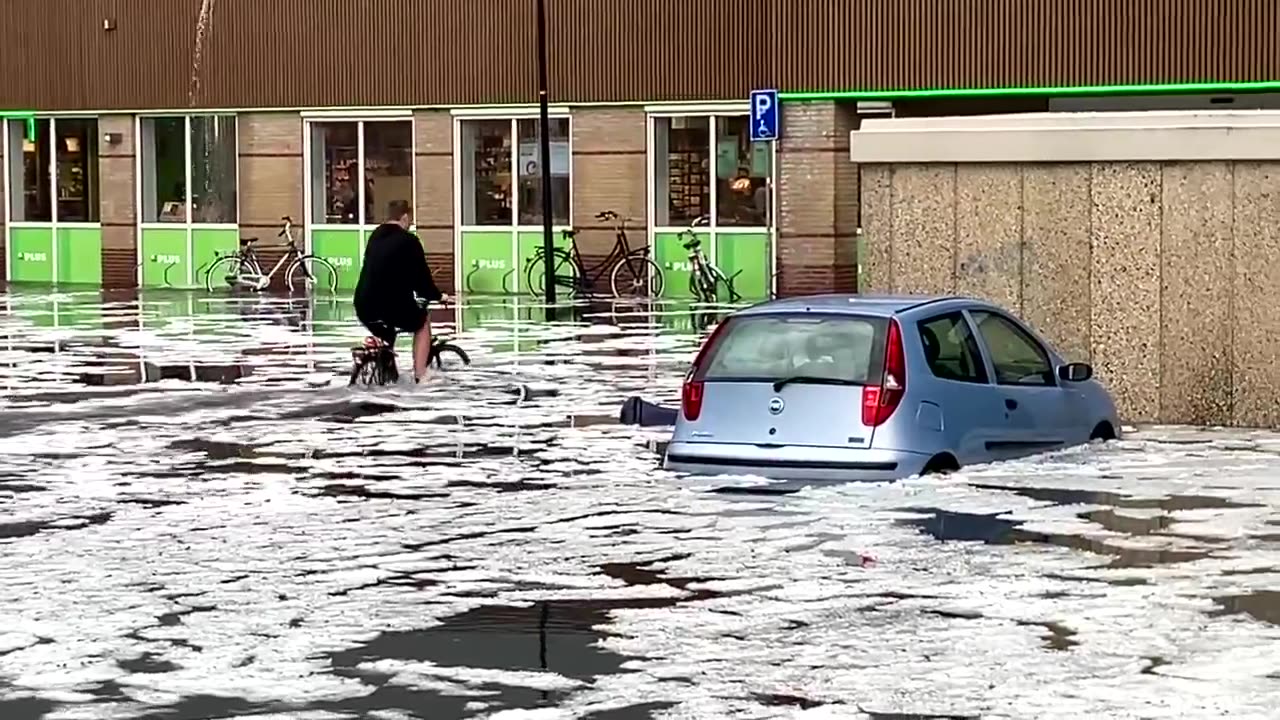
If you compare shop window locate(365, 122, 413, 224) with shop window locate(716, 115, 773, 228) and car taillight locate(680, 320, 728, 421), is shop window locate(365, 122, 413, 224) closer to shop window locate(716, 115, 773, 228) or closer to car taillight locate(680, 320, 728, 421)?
shop window locate(716, 115, 773, 228)

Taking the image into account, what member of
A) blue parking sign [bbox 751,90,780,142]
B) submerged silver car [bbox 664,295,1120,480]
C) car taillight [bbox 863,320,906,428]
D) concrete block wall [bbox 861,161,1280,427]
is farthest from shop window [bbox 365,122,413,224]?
car taillight [bbox 863,320,906,428]

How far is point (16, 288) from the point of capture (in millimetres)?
42438

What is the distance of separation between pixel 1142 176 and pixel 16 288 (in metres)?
27.7

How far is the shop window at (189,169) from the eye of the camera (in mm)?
41719

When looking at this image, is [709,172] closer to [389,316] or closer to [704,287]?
[704,287]

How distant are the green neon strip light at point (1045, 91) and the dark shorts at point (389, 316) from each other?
14.1 metres

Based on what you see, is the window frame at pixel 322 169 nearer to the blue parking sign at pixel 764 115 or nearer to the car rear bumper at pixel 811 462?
the blue parking sign at pixel 764 115

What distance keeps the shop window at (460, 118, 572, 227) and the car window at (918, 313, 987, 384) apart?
23384 millimetres

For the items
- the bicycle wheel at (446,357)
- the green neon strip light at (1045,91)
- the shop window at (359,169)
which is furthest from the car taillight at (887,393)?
the shop window at (359,169)

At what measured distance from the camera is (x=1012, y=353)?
15.4 metres

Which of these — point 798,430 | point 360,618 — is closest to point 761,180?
point 798,430

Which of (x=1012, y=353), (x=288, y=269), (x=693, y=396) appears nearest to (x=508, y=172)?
(x=288, y=269)

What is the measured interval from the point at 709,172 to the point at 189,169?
33.6ft

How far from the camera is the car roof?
1453cm
